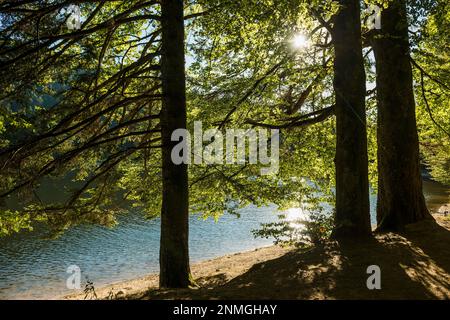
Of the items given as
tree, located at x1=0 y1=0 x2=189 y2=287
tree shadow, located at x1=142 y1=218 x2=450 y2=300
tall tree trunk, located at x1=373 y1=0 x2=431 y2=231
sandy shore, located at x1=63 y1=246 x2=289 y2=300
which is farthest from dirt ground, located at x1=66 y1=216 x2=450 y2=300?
sandy shore, located at x1=63 y1=246 x2=289 y2=300

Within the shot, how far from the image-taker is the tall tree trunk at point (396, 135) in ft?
32.5

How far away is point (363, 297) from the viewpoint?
18.3 feet

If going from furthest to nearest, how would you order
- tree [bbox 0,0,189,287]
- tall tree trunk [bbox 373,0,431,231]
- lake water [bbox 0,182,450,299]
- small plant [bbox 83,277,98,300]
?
lake water [bbox 0,182,450,299] < tall tree trunk [bbox 373,0,431,231] < tree [bbox 0,0,189,287] < small plant [bbox 83,277,98,300]

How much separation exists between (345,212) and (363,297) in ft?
10.9

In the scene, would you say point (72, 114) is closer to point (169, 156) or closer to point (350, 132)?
point (169, 156)

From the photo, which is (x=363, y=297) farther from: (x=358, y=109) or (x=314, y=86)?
(x=314, y=86)

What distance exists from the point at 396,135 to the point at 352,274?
4.87 metres

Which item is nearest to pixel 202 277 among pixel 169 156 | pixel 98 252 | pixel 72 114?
pixel 169 156

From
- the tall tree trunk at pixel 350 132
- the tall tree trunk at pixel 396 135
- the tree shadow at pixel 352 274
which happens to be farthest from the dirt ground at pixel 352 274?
the tall tree trunk at pixel 396 135

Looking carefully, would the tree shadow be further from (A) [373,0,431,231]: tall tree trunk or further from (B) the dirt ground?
(A) [373,0,431,231]: tall tree trunk

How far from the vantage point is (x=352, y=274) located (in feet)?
21.6

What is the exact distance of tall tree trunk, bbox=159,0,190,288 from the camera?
8.29 meters

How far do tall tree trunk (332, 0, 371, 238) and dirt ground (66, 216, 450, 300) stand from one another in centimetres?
58
